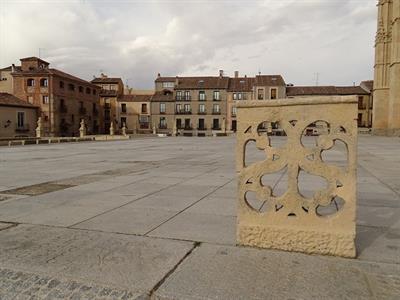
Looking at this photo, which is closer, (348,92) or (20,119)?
(20,119)

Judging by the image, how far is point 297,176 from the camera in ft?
10.5

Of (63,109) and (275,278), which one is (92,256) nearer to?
(275,278)

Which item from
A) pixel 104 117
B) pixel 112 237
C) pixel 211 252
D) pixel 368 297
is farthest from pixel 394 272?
pixel 104 117

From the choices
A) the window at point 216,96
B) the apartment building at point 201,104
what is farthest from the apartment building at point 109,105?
the window at point 216,96

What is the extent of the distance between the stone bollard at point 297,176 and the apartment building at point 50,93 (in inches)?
1948

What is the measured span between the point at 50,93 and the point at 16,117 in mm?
7279

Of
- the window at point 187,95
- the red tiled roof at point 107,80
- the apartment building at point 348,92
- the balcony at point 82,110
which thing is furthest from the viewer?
the red tiled roof at point 107,80

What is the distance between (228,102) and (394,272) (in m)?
61.4

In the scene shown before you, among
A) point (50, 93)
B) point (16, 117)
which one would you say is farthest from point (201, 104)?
point (16, 117)

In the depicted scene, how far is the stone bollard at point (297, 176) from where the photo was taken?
3.01 metres

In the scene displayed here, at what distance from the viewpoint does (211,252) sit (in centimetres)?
314

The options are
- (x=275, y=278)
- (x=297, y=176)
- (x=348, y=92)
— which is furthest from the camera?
(x=348, y=92)

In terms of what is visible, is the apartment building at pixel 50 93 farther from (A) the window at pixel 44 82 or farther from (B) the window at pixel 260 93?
(B) the window at pixel 260 93

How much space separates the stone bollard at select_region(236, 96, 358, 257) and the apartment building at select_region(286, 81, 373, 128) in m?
58.5
